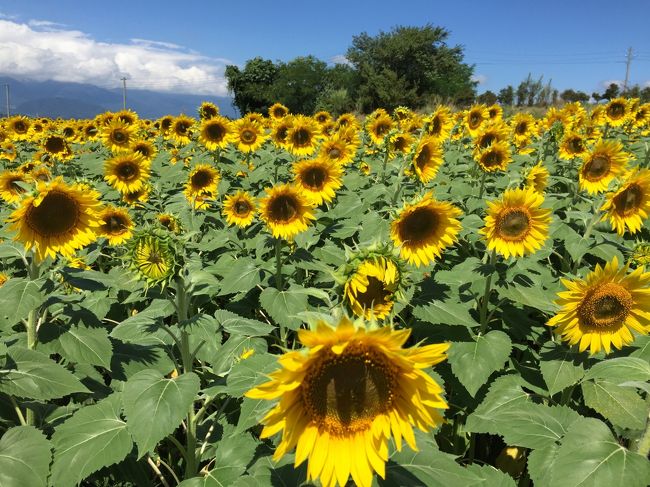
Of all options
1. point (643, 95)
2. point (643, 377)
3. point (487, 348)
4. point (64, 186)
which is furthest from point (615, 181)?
point (643, 95)

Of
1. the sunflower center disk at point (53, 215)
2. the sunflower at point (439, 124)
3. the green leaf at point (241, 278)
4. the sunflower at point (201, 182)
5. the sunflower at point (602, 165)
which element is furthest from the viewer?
the sunflower at point (439, 124)

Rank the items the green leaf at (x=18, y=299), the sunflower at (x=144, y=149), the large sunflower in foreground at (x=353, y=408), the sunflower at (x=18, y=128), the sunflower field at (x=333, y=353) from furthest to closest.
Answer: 1. the sunflower at (x=18, y=128)
2. the sunflower at (x=144, y=149)
3. the green leaf at (x=18, y=299)
4. the sunflower field at (x=333, y=353)
5. the large sunflower in foreground at (x=353, y=408)

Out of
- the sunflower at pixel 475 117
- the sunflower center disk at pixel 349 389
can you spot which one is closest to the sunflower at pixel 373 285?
the sunflower center disk at pixel 349 389

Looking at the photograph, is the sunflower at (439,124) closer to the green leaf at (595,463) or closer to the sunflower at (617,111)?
the sunflower at (617,111)

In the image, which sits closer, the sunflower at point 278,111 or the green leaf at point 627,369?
the green leaf at point 627,369

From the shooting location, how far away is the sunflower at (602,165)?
209 inches

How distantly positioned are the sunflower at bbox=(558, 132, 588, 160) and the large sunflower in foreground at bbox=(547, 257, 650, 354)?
16.6 feet

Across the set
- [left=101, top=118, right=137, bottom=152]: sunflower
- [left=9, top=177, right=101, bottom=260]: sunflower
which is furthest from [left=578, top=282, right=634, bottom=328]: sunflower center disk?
[left=101, top=118, right=137, bottom=152]: sunflower

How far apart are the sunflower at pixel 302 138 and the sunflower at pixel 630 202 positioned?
169 inches

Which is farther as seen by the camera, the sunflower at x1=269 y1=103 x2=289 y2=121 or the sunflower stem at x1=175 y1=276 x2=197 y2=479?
the sunflower at x1=269 y1=103 x2=289 y2=121

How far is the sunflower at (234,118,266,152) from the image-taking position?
25.5ft

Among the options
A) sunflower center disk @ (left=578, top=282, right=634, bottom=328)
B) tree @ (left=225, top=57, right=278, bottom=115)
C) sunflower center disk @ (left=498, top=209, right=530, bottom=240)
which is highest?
tree @ (left=225, top=57, right=278, bottom=115)

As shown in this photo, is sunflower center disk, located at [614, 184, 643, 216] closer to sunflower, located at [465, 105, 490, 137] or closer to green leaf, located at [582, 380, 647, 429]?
green leaf, located at [582, 380, 647, 429]

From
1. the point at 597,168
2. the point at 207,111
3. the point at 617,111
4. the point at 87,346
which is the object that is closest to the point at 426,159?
the point at 597,168
